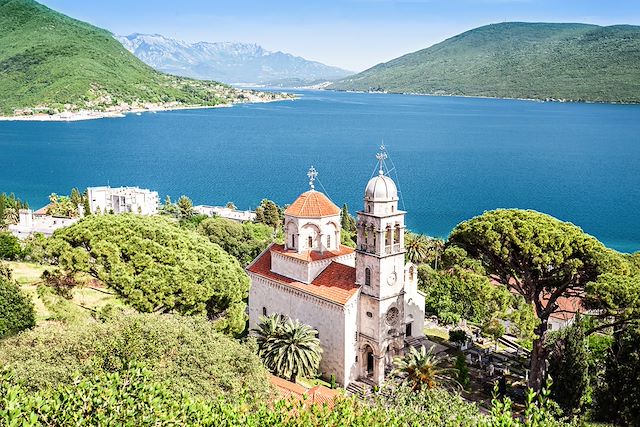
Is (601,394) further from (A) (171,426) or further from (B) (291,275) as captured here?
(A) (171,426)

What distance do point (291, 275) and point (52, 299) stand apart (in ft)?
38.6

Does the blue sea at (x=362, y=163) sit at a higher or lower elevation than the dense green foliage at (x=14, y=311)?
lower

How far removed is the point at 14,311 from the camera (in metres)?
27.5

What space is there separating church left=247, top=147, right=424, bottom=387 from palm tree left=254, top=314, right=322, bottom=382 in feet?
4.15

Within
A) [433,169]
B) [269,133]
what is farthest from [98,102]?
[433,169]

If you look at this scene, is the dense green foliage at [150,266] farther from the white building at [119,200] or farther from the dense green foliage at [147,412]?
the white building at [119,200]

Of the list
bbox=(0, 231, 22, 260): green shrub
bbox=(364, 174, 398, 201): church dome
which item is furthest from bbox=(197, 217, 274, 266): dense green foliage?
bbox=(364, 174, 398, 201): church dome

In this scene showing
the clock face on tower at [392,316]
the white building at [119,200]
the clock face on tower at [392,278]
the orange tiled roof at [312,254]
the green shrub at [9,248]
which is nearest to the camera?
the clock face on tower at [392,278]

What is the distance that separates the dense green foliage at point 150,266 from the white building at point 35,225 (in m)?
26.4

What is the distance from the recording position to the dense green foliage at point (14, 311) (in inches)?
1057

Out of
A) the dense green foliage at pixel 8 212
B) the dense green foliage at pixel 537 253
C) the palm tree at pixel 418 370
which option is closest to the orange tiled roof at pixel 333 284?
the palm tree at pixel 418 370

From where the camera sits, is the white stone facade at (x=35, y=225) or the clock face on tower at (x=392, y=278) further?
the white stone facade at (x=35, y=225)

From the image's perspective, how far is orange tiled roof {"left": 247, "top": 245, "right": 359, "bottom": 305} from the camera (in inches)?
1104

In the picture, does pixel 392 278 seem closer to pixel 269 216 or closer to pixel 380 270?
pixel 380 270
